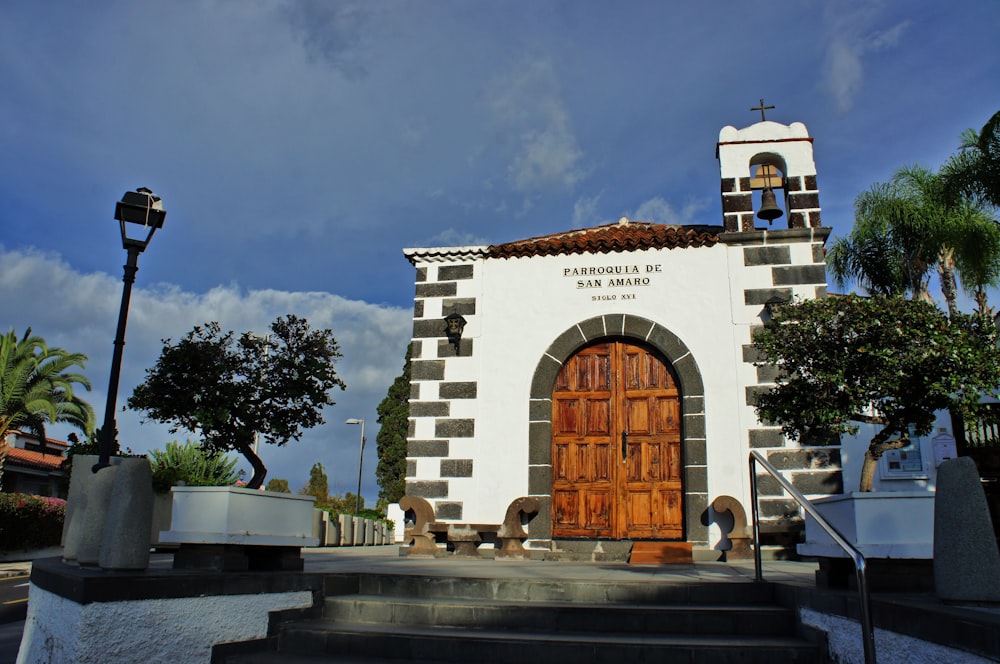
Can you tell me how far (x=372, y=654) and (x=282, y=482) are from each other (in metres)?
36.5

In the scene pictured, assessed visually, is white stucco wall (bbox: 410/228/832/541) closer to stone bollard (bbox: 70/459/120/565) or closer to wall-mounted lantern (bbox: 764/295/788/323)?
wall-mounted lantern (bbox: 764/295/788/323)

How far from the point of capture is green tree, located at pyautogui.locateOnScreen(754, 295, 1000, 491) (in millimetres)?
7164

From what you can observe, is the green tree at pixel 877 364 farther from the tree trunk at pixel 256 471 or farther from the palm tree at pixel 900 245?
the palm tree at pixel 900 245

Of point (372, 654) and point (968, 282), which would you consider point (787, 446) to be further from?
point (968, 282)

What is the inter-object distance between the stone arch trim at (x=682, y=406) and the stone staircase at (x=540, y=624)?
3694mm

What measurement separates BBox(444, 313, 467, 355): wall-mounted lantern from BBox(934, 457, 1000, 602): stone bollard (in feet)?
22.7

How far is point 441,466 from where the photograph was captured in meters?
9.70

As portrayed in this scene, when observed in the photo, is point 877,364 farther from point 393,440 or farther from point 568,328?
point 393,440

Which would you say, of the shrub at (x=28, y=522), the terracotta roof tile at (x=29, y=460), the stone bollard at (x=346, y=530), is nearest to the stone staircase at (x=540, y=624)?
the shrub at (x=28, y=522)

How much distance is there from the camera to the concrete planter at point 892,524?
13.9ft

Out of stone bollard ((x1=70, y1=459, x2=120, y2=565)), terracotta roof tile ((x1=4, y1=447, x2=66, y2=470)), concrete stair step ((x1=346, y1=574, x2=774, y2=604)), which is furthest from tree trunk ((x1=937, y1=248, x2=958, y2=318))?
terracotta roof tile ((x1=4, y1=447, x2=66, y2=470))

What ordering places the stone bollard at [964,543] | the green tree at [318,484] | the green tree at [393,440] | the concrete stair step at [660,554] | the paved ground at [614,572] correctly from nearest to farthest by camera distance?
1. the stone bollard at [964,543]
2. the paved ground at [614,572]
3. the concrete stair step at [660,554]
4. the green tree at [393,440]
5. the green tree at [318,484]

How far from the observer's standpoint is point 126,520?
448cm

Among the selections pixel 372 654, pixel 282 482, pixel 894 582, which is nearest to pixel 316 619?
pixel 372 654
